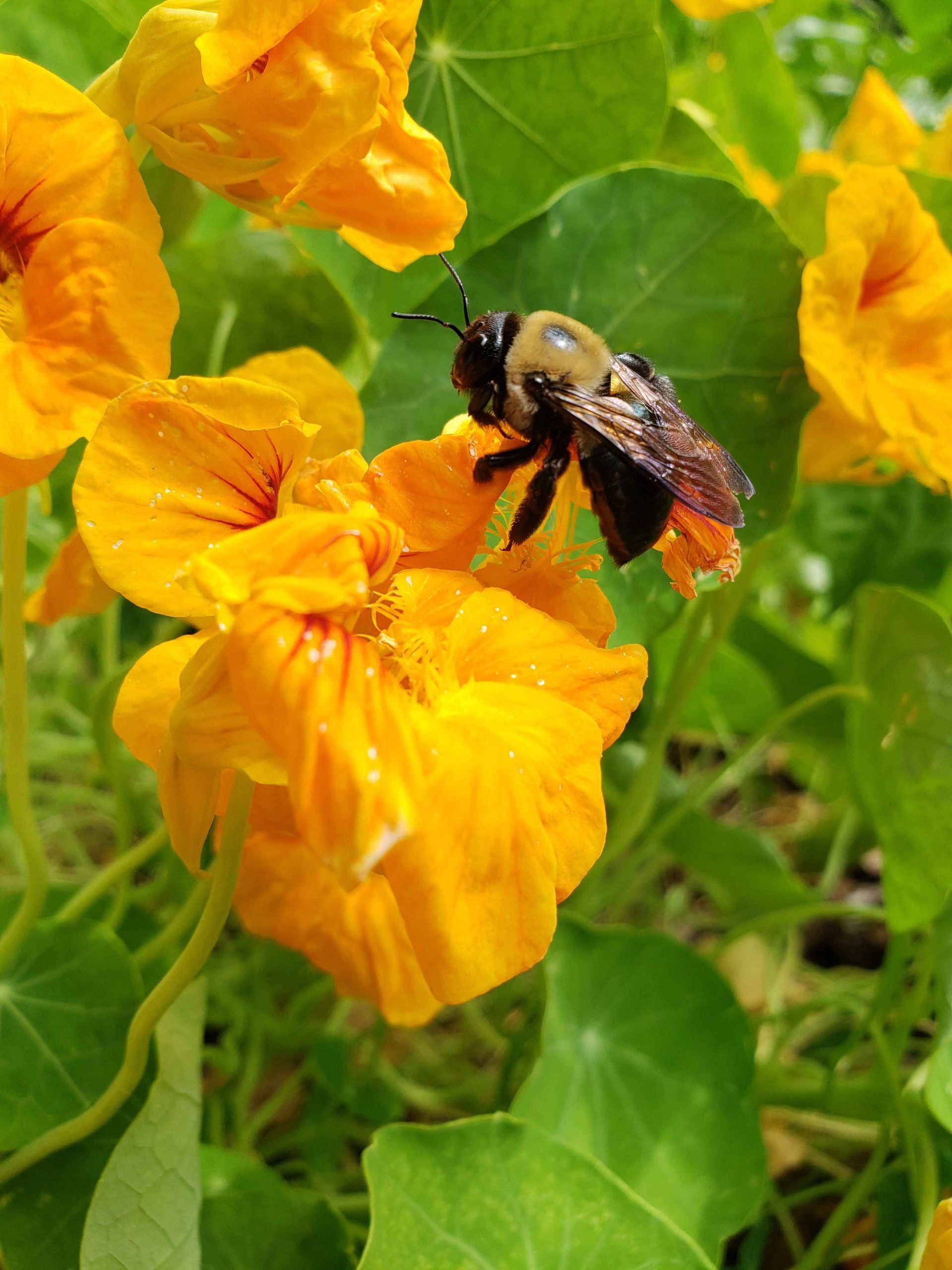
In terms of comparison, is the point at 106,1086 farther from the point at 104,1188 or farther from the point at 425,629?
the point at 425,629

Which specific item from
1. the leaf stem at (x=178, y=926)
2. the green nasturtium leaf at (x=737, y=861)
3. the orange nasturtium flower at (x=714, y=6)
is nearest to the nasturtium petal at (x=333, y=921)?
the leaf stem at (x=178, y=926)

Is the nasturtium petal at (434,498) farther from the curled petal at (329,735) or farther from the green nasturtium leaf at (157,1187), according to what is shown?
the green nasturtium leaf at (157,1187)

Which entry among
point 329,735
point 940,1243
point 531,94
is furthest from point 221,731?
point 531,94

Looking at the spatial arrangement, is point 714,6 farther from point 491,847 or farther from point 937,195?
point 491,847

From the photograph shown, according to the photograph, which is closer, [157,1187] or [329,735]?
[329,735]

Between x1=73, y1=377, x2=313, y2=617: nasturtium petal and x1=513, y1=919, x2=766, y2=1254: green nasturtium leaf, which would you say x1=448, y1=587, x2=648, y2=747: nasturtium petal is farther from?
x1=513, y1=919, x2=766, y2=1254: green nasturtium leaf
